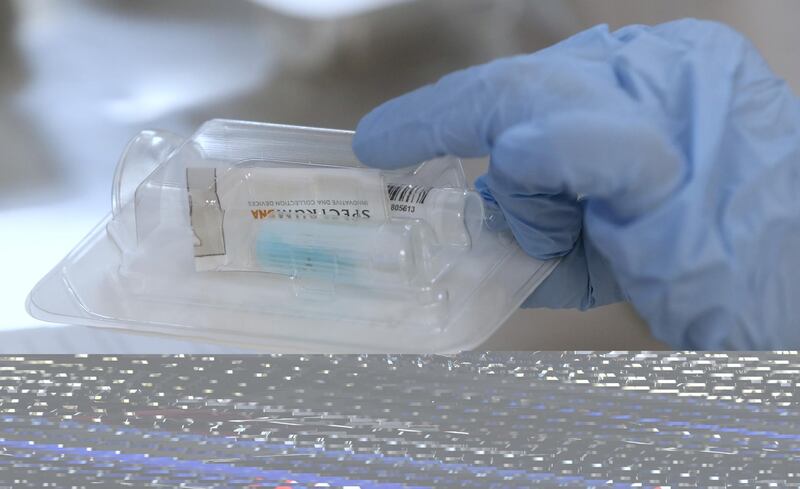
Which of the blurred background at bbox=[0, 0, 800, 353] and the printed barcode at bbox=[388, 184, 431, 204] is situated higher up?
the blurred background at bbox=[0, 0, 800, 353]

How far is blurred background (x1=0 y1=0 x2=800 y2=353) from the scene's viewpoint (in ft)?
2.96

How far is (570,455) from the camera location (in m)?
0.36

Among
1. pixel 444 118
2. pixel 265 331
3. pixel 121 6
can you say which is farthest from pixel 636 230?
pixel 121 6

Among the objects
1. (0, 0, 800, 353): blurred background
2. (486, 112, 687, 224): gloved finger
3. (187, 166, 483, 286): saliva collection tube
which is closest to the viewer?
(486, 112, 687, 224): gloved finger

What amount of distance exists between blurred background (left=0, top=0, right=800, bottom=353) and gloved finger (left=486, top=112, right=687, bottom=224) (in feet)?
1.08

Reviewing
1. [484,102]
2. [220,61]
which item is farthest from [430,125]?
[220,61]

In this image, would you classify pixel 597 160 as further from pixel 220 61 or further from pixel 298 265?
pixel 220 61

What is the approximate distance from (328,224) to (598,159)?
0.80 ft

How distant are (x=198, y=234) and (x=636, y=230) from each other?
1.20 feet

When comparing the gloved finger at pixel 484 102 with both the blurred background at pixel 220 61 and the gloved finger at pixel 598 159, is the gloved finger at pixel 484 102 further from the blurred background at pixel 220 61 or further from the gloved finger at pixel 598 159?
the blurred background at pixel 220 61

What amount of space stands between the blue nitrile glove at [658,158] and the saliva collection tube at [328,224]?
0.04 meters

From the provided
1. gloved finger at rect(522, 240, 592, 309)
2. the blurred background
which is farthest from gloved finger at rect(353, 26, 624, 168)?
the blurred background

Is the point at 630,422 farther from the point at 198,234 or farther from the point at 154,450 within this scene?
the point at 198,234

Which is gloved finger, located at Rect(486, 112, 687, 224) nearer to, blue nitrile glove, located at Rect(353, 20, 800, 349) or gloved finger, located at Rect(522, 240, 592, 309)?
blue nitrile glove, located at Rect(353, 20, 800, 349)
